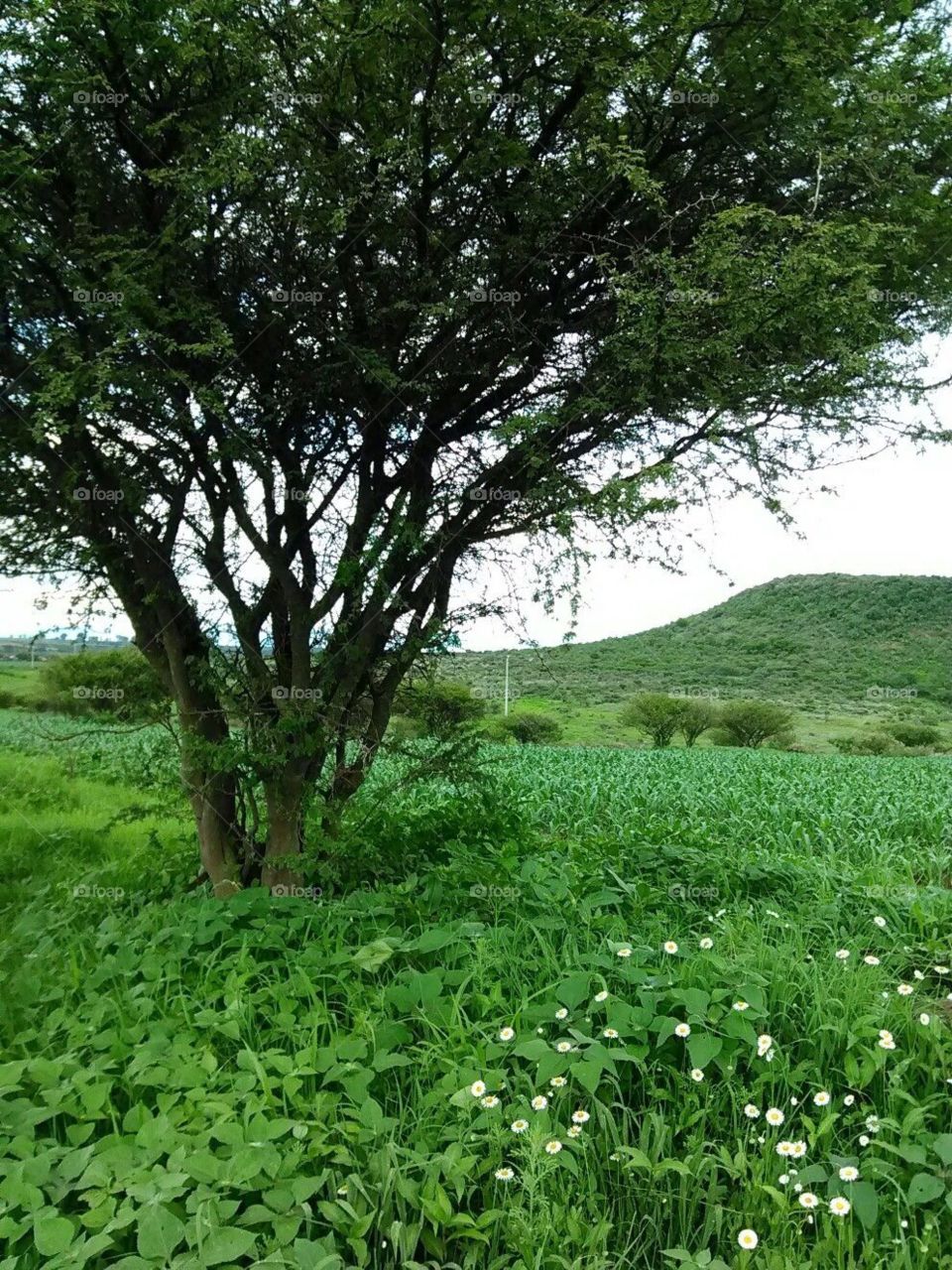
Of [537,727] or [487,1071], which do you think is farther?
[537,727]

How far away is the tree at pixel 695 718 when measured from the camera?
19641 mm

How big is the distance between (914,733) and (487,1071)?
2062 cm

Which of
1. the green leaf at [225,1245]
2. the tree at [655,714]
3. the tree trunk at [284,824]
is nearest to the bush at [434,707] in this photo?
the tree trunk at [284,824]

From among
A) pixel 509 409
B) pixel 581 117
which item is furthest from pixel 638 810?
pixel 581 117

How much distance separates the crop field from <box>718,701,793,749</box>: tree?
50.4 feet

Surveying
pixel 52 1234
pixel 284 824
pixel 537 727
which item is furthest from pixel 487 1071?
pixel 537 727

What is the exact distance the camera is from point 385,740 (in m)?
4.78

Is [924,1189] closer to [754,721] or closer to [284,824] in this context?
[284,824]

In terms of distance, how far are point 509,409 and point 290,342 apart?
1.26m

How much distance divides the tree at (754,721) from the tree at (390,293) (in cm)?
1572

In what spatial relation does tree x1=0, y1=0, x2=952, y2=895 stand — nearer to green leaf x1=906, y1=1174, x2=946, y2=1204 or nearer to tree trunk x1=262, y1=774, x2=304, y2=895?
tree trunk x1=262, y1=774, x2=304, y2=895

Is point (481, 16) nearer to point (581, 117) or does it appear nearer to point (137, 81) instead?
point (581, 117)

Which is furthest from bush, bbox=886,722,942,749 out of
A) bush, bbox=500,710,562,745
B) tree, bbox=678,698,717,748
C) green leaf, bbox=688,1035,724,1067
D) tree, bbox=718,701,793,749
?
green leaf, bbox=688,1035,724,1067

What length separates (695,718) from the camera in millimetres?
19828
